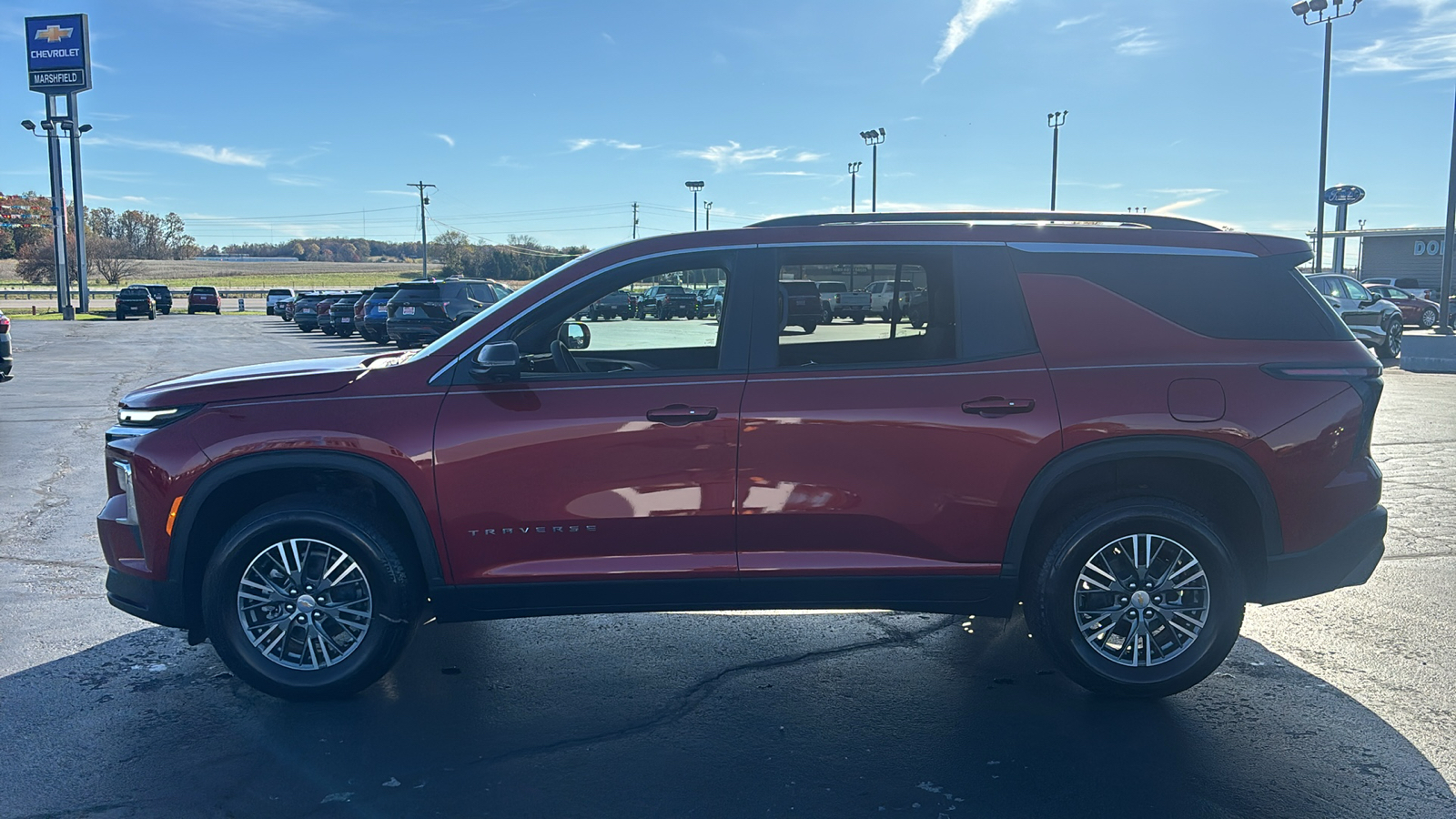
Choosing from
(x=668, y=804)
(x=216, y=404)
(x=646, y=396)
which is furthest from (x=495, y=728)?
(x=216, y=404)

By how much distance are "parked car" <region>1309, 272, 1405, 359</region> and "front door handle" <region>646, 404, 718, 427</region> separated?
2496 cm

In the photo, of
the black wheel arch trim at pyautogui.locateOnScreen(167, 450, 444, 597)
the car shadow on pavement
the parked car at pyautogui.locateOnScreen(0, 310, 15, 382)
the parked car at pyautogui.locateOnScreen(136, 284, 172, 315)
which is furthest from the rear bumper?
the parked car at pyautogui.locateOnScreen(136, 284, 172, 315)

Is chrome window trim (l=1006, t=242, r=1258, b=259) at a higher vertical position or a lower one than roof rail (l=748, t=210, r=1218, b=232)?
lower

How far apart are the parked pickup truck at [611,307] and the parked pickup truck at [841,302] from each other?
2.92 ft

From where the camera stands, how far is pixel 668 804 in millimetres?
3434

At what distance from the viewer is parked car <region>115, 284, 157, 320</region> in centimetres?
5003

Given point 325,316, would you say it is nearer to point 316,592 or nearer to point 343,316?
→ point 343,316

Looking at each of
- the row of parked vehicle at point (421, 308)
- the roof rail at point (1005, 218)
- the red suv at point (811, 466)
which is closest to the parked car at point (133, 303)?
the row of parked vehicle at point (421, 308)

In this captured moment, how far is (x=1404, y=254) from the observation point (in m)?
65.8

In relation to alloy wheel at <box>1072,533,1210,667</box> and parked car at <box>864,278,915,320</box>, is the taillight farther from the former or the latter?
parked car at <box>864,278,915,320</box>

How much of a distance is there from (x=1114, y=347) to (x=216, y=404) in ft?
12.2

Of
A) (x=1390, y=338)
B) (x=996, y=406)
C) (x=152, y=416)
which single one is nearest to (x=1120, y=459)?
(x=996, y=406)

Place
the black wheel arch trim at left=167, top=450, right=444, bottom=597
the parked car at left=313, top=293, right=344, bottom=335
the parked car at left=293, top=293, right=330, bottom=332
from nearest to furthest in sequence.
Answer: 1. the black wheel arch trim at left=167, top=450, right=444, bottom=597
2. the parked car at left=313, top=293, right=344, bottom=335
3. the parked car at left=293, top=293, right=330, bottom=332

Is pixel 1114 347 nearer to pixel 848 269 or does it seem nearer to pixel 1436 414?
pixel 848 269
